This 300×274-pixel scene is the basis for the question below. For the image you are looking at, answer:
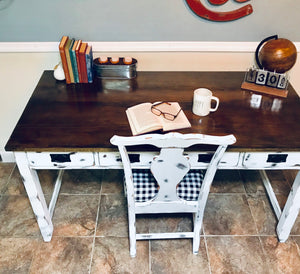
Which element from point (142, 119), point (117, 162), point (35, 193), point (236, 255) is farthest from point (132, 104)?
point (236, 255)

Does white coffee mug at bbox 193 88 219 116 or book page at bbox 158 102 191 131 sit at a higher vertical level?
white coffee mug at bbox 193 88 219 116

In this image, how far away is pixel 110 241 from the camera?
6.26 ft

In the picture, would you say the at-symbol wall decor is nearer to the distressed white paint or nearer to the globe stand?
the globe stand

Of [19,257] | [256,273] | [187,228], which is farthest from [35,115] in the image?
[256,273]

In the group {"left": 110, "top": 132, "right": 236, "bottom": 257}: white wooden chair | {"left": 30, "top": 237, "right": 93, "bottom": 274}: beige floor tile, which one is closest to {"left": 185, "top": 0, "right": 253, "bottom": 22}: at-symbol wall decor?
{"left": 110, "top": 132, "right": 236, "bottom": 257}: white wooden chair

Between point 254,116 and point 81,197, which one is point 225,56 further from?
point 81,197

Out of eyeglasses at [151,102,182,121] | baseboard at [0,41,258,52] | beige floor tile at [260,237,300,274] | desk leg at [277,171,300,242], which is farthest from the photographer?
baseboard at [0,41,258,52]

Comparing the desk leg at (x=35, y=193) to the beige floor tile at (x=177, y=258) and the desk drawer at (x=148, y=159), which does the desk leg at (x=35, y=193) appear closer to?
the desk drawer at (x=148, y=159)

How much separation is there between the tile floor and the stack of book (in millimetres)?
777

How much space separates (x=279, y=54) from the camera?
177 cm

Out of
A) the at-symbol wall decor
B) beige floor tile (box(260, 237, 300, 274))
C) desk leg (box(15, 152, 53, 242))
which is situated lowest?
beige floor tile (box(260, 237, 300, 274))

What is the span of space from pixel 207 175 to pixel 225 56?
3.00 ft

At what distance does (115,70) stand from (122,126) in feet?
1.62

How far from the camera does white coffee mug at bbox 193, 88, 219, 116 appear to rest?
5.21ft
